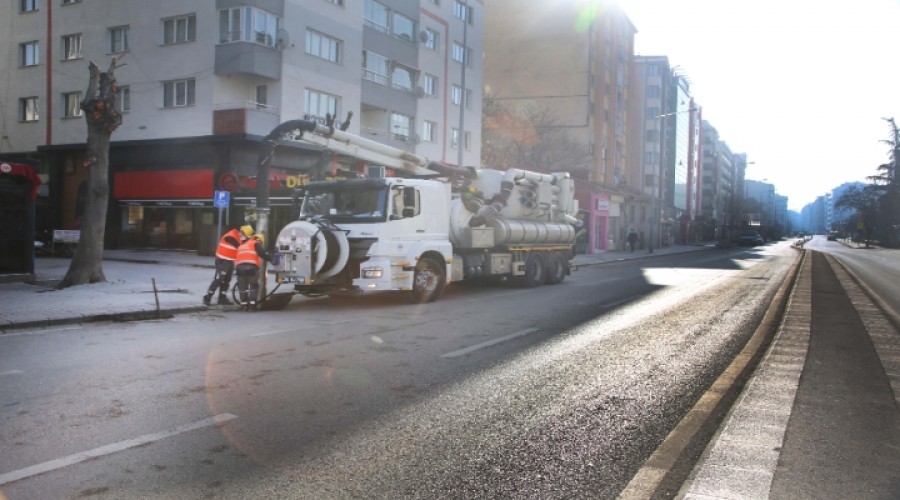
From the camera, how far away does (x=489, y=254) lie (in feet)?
54.1

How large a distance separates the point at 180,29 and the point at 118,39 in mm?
4432

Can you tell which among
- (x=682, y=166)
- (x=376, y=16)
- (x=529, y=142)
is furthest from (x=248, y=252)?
(x=682, y=166)

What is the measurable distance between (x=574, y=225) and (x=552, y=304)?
305 inches

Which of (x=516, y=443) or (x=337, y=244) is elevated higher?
(x=337, y=244)

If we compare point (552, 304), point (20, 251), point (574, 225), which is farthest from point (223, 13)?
point (552, 304)

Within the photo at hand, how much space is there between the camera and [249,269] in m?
12.4

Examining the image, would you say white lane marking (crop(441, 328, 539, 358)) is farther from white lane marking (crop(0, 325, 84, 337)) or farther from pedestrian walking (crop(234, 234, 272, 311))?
white lane marking (crop(0, 325, 84, 337))

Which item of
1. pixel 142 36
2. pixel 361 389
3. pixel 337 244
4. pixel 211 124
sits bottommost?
pixel 361 389

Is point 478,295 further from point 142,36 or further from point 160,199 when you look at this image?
point 142,36

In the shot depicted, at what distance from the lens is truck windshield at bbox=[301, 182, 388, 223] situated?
13.2 metres

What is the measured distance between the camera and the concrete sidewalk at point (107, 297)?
1073 cm

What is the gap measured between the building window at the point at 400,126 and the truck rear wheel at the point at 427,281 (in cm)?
2120

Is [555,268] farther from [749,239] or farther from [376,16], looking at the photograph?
[749,239]

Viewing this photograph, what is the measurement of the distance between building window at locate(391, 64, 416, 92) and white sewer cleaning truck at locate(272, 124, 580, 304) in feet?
60.1
